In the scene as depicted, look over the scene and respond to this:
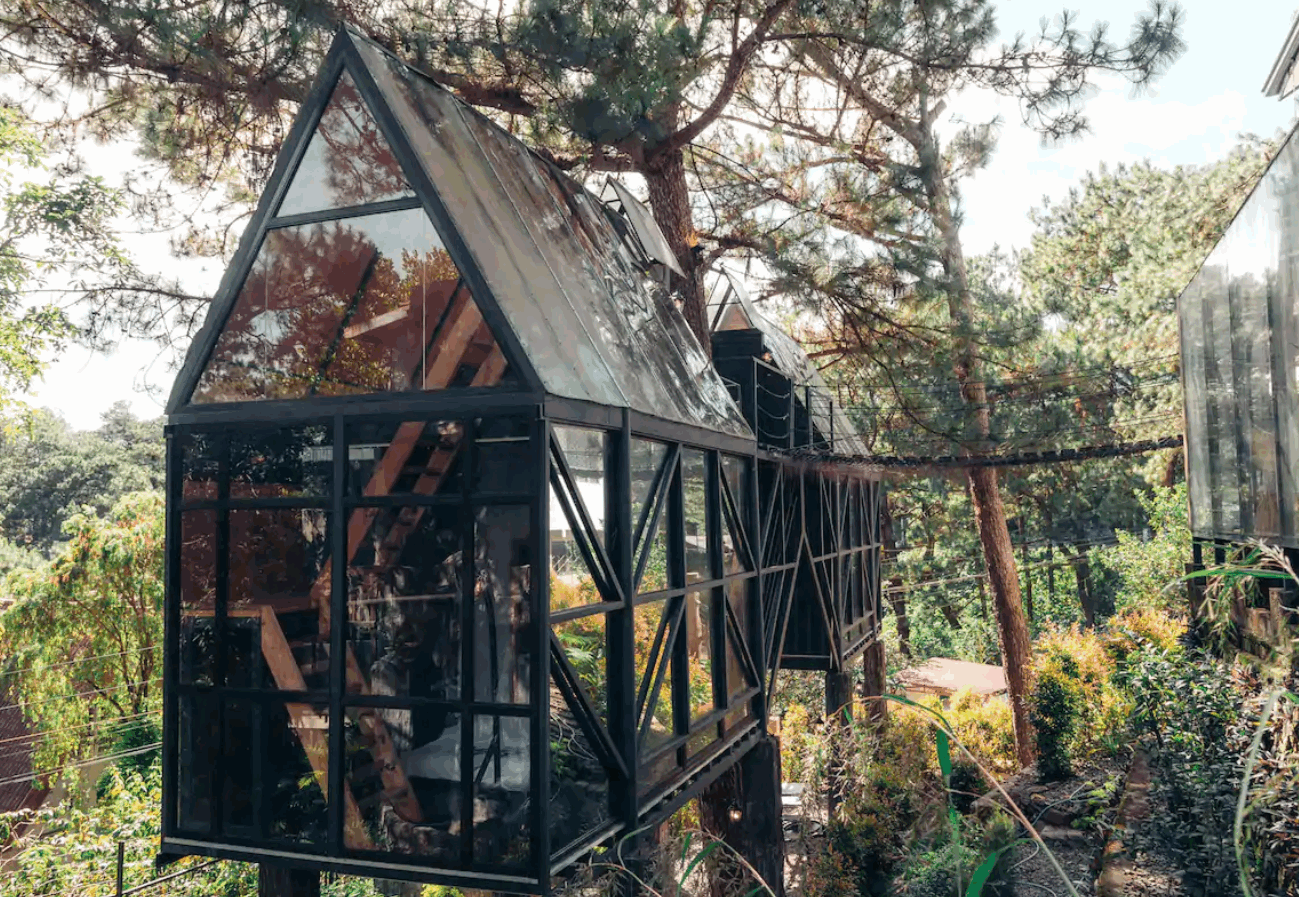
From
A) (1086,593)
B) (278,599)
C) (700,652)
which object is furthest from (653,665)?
(1086,593)

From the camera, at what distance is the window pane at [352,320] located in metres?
6.12

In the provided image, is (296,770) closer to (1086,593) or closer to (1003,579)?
(1003,579)

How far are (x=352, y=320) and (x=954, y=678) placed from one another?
2433 cm

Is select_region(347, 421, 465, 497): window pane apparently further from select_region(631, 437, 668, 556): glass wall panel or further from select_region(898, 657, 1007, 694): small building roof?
select_region(898, 657, 1007, 694): small building roof

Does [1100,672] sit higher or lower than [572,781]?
lower

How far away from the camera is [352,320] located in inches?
253

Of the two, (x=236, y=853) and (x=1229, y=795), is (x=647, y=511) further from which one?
(x=1229, y=795)

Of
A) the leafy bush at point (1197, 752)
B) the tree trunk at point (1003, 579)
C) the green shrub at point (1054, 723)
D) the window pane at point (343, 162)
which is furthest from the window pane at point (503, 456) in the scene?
the tree trunk at point (1003, 579)

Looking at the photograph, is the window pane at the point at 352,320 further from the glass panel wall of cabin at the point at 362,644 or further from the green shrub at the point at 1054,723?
the green shrub at the point at 1054,723

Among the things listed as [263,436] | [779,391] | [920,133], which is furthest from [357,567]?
[920,133]

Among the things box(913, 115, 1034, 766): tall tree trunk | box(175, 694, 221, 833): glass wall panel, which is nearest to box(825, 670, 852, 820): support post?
box(913, 115, 1034, 766): tall tree trunk

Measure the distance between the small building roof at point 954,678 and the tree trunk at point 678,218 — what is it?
1756 centimetres

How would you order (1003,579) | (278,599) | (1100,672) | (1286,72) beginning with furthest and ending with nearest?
(1003,579) < (1100,672) < (1286,72) < (278,599)

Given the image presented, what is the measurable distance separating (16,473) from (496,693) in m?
42.9
